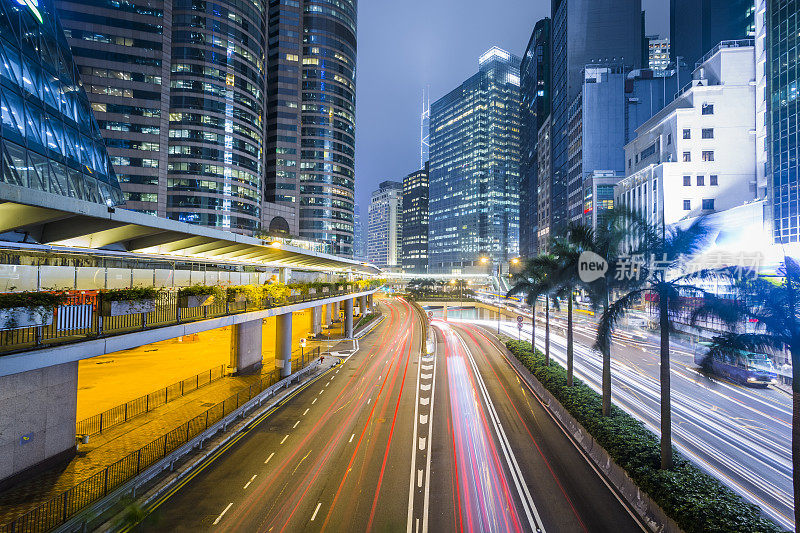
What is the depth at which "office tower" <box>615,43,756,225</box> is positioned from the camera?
57.9 m

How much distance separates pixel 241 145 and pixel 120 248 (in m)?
67.6

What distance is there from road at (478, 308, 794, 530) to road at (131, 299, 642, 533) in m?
5.44

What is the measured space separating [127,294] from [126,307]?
0.49m

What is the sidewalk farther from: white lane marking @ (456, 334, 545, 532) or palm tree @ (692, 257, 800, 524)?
palm tree @ (692, 257, 800, 524)

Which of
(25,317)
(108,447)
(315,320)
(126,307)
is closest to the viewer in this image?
(25,317)

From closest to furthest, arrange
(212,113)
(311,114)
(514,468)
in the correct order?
(514,468) → (212,113) → (311,114)

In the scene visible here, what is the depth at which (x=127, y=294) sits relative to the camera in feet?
43.7

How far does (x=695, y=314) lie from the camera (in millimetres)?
11031

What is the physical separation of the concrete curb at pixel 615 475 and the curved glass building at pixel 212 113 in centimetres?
7251

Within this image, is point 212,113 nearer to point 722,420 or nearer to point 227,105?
point 227,105

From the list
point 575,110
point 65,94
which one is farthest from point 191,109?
point 575,110

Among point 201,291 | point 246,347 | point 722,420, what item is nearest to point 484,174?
point 246,347

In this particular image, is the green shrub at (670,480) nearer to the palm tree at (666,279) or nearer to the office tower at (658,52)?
the palm tree at (666,279)

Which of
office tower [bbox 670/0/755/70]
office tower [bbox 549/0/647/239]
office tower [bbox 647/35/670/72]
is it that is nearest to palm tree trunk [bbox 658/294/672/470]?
office tower [bbox 549/0/647/239]
